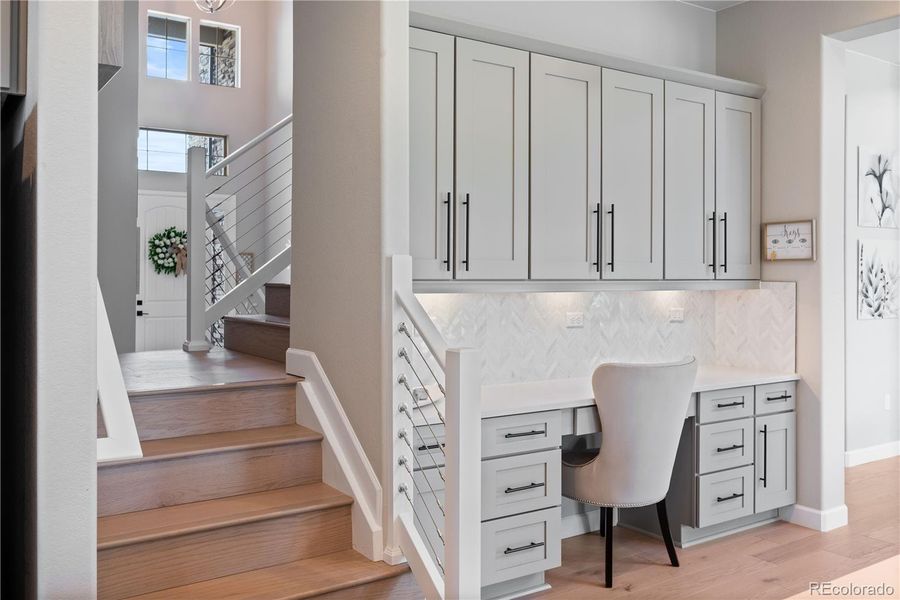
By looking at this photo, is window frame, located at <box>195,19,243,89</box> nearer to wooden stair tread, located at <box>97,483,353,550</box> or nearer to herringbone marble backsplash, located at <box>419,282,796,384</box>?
herringbone marble backsplash, located at <box>419,282,796,384</box>

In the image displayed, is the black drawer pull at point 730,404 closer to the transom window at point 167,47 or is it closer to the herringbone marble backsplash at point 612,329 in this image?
the herringbone marble backsplash at point 612,329

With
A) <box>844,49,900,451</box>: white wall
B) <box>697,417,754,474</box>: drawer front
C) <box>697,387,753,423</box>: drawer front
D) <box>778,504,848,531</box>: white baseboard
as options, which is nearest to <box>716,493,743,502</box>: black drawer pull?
<box>697,417,754,474</box>: drawer front

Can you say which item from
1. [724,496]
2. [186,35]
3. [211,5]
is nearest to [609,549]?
[724,496]

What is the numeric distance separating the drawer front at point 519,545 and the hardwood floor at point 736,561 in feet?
0.63

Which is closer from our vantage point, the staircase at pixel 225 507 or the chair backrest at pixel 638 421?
the staircase at pixel 225 507

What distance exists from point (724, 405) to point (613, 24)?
2185 mm

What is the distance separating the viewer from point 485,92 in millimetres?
3473

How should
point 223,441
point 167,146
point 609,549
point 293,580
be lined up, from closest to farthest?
point 293,580 → point 223,441 → point 609,549 → point 167,146

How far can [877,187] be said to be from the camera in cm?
568

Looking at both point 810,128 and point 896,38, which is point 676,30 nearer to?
point 810,128

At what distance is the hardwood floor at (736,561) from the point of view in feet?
11.1

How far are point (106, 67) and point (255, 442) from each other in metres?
1.36

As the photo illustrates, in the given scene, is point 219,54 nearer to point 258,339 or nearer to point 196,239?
point 196,239

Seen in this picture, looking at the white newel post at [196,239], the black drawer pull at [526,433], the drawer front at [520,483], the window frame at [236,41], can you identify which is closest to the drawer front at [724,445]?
the drawer front at [520,483]
